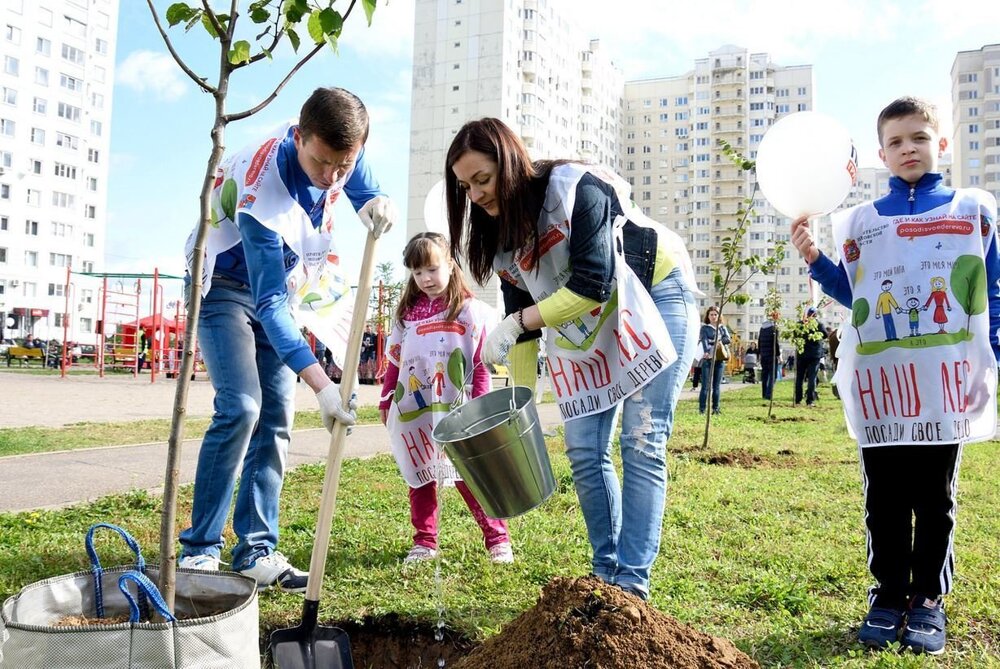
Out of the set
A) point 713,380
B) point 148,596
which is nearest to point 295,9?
point 148,596

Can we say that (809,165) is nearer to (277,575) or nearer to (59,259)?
(277,575)

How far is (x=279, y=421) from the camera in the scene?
3.24m

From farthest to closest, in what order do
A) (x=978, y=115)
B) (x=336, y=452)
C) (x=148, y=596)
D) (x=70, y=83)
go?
(x=978, y=115), (x=70, y=83), (x=336, y=452), (x=148, y=596)

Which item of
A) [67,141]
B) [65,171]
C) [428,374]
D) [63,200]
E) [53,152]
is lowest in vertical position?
[428,374]

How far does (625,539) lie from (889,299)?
120 cm

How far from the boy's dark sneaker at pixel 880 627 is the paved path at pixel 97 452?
401cm

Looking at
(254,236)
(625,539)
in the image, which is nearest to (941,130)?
(625,539)

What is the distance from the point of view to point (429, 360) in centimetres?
385

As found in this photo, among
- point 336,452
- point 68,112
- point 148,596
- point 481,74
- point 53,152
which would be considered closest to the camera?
point 148,596

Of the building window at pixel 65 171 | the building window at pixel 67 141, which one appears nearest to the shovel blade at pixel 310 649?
the building window at pixel 65 171

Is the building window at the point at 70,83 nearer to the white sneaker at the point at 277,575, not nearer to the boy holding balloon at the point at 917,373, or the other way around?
the white sneaker at the point at 277,575

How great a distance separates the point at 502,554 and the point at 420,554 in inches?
14.6

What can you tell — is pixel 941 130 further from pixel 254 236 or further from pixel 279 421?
pixel 279 421

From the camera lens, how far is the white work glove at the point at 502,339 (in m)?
2.70
